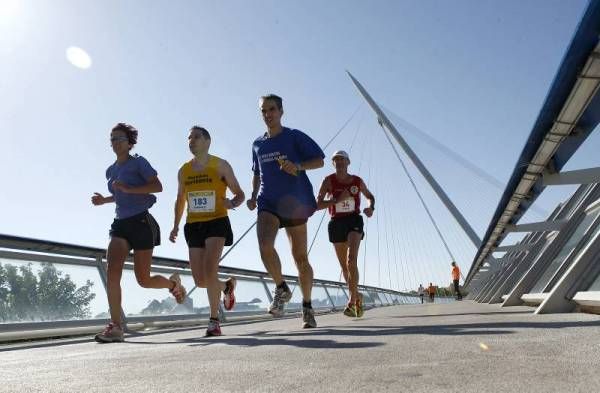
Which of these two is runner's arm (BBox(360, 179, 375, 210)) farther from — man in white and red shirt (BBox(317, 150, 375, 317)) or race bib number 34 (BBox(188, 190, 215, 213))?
race bib number 34 (BBox(188, 190, 215, 213))

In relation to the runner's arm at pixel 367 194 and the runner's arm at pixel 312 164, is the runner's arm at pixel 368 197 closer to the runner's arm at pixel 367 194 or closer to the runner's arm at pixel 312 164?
the runner's arm at pixel 367 194

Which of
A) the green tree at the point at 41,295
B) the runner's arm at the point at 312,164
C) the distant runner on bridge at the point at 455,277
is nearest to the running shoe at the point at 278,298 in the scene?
the runner's arm at the point at 312,164

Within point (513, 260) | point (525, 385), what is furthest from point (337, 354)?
point (513, 260)

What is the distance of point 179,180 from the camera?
5.35m

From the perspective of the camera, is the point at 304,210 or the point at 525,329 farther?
the point at 304,210

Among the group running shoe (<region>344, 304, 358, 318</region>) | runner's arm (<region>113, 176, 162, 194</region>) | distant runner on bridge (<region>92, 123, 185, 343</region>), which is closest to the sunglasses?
distant runner on bridge (<region>92, 123, 185, 343</region>)

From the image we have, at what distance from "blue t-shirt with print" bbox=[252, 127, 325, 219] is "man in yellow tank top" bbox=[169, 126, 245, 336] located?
26 cm

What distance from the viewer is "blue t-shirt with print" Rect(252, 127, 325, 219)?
5.19 metres

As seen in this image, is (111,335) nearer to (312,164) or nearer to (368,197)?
(312,164)

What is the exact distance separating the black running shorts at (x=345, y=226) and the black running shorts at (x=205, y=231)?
2038mm

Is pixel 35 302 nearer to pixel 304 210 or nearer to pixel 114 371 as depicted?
pixel 304 210

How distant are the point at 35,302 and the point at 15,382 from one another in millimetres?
4213

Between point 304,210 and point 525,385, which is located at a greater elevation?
point 304,210

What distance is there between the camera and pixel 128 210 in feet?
17.5
